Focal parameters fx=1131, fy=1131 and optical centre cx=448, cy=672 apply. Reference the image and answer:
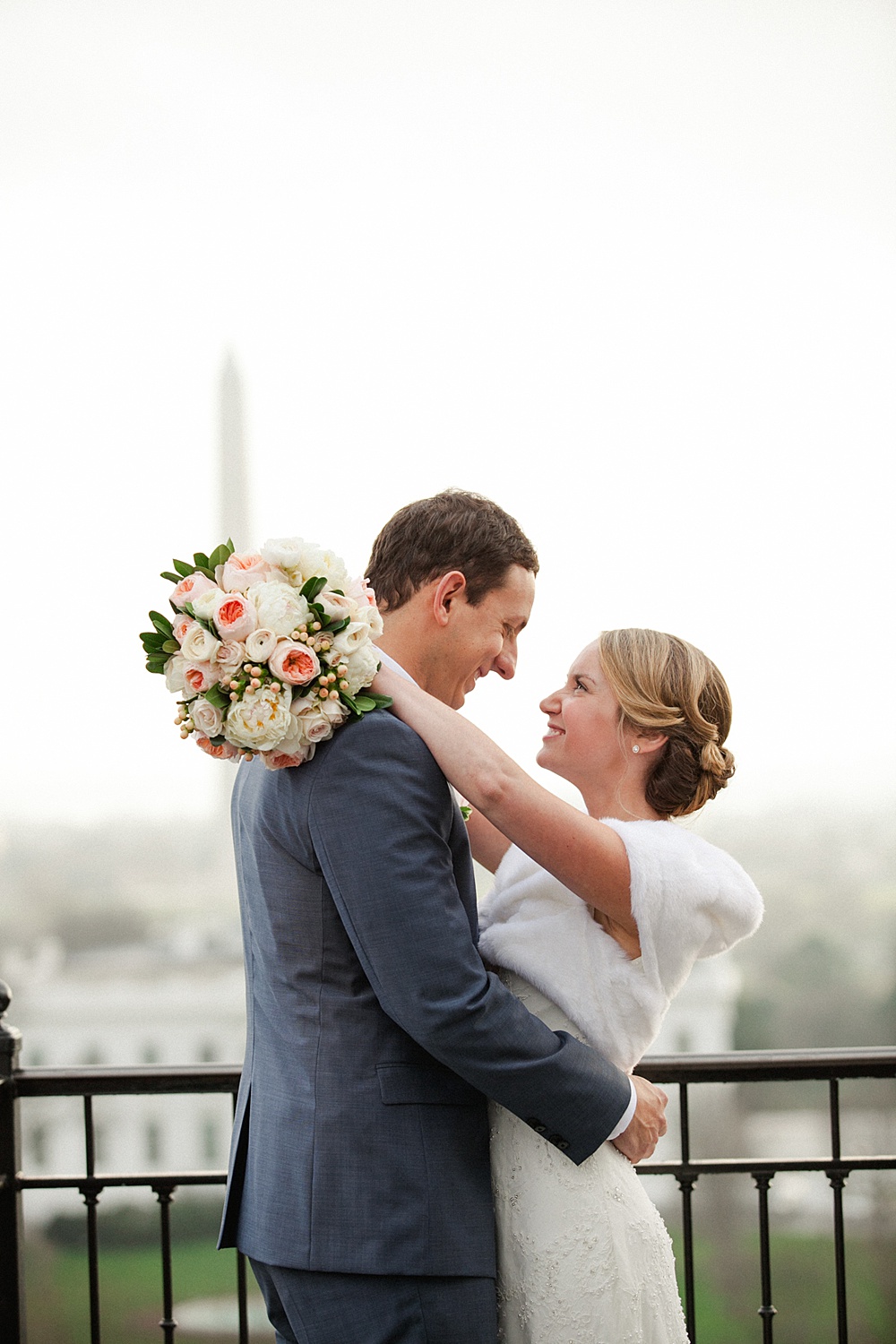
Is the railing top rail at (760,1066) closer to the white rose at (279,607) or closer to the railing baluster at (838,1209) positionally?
the railing baluster at (838,1209)

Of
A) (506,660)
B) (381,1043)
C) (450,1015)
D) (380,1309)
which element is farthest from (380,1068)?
(506,660)

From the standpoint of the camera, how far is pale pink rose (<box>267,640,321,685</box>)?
1462 millimetres

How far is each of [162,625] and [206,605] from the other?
0.29 ft

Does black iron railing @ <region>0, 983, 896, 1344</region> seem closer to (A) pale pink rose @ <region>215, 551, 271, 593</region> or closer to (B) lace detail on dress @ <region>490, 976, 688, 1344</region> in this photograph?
(B) lace detail on dress @ <region>490, 976, 688, 1344</region>

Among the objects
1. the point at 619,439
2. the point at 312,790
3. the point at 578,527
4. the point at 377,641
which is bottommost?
the point at 312,790

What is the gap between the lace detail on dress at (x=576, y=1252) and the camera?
1.65 m

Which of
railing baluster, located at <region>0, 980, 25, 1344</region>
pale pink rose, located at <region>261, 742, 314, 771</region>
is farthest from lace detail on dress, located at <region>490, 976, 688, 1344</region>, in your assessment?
railing baluster, located at <region>0, 980, 25, 1344</region>

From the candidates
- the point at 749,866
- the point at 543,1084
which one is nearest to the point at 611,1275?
the point at 543,1084

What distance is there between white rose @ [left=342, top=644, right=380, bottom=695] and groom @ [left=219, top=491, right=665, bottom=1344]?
56mm

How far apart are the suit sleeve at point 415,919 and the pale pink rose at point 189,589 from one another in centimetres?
28

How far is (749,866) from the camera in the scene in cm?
3234

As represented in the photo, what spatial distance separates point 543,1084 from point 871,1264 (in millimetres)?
36137

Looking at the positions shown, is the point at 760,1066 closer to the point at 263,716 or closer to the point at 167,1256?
the point at 167,1256

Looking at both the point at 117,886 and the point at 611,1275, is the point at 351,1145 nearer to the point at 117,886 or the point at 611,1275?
the point at 611,1275
